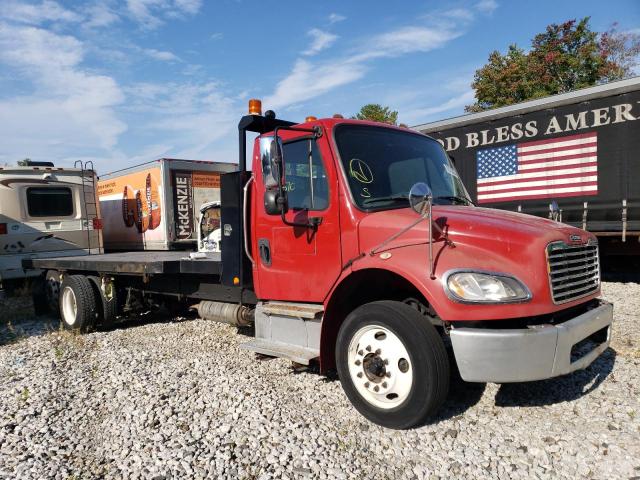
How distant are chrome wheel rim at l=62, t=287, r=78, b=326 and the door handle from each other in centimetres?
412

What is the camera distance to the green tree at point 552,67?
23328 mm

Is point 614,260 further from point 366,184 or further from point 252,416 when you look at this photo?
point 252,416

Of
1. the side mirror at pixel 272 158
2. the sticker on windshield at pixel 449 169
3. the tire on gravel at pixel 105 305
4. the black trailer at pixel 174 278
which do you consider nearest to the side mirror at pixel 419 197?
the side mirror at pixel 272 158

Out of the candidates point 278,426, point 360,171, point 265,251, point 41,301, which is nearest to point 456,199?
point 360,171

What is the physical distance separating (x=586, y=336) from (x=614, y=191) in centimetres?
608

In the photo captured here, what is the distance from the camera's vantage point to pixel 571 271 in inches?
136

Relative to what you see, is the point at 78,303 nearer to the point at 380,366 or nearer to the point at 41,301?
the point at 41,301

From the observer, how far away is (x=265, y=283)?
15.0ft

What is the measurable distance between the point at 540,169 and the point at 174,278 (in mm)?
6951

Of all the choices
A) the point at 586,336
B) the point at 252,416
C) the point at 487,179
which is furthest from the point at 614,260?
the point at 252,416

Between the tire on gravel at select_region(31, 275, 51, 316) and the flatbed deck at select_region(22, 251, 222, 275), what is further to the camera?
the tire on gravel at select_region(31, 275, 51, 316)

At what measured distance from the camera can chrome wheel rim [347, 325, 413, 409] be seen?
3.39 meters

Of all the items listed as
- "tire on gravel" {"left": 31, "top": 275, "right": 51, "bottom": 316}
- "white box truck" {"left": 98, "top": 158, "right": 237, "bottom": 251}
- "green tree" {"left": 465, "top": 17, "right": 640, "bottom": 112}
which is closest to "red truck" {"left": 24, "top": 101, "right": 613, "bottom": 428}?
"tire on gravel" {"left": 31, "top": 275, "right": 51, "bottom": 316}

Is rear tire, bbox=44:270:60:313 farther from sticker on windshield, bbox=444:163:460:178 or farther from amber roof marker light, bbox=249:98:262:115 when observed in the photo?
sticker on windshield, bbox=444:163:460:178
